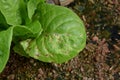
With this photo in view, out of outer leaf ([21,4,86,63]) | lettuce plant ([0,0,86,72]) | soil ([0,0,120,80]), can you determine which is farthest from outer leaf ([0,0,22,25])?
soil ([0,0,120,80])

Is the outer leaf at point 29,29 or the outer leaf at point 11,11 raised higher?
the outer leaf at point 11,11

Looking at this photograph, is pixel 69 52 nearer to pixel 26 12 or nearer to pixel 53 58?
pixel 53 58

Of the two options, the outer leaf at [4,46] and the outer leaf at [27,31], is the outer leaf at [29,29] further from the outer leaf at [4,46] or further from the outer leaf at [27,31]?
the outer leaf at [4,46]

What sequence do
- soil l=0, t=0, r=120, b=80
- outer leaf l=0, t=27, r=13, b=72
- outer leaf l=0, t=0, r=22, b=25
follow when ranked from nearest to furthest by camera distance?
outer leaf l=0, t=27, r=13, b=72
outer leaf l=0, t=0, r=22, b=25
soil l=0, t=0, r=120, b=80

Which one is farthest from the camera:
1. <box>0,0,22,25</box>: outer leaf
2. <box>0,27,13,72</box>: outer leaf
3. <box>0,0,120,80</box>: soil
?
<box>0,0,120,80</box>: soil

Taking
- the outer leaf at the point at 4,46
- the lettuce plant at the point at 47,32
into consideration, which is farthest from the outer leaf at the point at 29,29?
the outer leaf at the point at 4,46

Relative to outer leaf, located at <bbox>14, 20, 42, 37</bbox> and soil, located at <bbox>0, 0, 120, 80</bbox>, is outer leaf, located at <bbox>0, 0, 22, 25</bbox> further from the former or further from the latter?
soil, located at <bbox>0, 0, 120, 80</bbox>

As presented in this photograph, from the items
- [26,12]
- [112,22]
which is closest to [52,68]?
[26,12]
